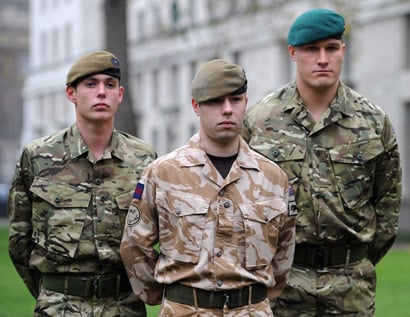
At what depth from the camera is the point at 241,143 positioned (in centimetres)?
523

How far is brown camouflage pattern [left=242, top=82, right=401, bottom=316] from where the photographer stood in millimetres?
5863

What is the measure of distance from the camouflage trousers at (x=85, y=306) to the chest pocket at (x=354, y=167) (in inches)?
55.2

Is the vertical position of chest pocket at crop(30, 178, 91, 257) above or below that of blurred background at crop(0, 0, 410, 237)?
below

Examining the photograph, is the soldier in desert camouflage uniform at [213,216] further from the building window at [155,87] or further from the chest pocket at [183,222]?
the building window at [155,87]

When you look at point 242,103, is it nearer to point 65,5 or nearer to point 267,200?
point 267,200

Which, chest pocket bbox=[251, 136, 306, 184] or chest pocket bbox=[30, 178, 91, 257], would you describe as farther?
chest pocket bbox=[251, 136, 306, 184]

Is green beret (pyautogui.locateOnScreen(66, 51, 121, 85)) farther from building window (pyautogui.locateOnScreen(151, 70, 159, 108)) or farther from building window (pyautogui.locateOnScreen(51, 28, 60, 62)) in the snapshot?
building window (pyautogui.locateOnScreen(51, 28, 60, 62))

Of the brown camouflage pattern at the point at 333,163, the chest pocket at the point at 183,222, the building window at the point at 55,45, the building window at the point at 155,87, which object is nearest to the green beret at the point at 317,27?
the brown camouflage pattern at the point at 333,163

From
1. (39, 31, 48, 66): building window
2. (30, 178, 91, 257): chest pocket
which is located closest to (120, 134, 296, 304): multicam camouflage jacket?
(30, 178, 91, 257): chest pocket

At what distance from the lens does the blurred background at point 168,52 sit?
2855 centimetres

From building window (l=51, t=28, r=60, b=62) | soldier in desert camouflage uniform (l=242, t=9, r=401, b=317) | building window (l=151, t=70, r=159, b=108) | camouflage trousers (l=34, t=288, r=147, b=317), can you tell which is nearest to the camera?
camouflage trousers (l=34, t=288, r=147, b=317)

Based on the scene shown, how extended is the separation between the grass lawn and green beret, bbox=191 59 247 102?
589cm

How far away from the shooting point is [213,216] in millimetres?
5090

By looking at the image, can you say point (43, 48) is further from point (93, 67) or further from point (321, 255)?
point (321, 255)
